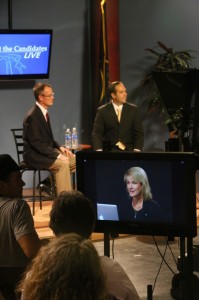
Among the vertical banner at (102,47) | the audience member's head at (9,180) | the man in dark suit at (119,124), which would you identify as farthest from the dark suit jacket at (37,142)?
the audience member's head at (9,180)

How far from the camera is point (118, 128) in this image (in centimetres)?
662

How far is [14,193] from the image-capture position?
10.5ft

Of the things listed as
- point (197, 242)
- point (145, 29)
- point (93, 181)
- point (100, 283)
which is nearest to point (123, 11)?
point (145, 29)

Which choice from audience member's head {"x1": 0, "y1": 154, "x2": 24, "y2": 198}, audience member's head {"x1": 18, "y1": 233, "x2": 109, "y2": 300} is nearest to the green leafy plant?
audience member's head {"x1": 0, "y1": 154, "x2": 24, "y2": 198}

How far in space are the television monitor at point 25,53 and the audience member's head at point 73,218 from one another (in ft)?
17.3

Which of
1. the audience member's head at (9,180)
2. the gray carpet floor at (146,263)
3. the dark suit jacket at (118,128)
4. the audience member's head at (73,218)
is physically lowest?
the gray carpet floor at (146,263)

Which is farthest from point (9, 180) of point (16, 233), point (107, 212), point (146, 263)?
point (146, 263)

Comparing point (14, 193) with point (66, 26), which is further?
point (66, 26)

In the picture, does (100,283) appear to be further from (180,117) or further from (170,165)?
(180,117)

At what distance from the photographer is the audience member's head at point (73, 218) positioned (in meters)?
2.66

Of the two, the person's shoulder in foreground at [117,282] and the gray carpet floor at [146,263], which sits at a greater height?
the person's shoulder in foreground at [117,282]

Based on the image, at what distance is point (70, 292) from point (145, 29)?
24.5ft

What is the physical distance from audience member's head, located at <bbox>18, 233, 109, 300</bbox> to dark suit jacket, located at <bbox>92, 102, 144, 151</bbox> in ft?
16.8

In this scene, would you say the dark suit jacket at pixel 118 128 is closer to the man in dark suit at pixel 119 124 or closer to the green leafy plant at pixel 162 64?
the man in dark suit at pixel 119 124
